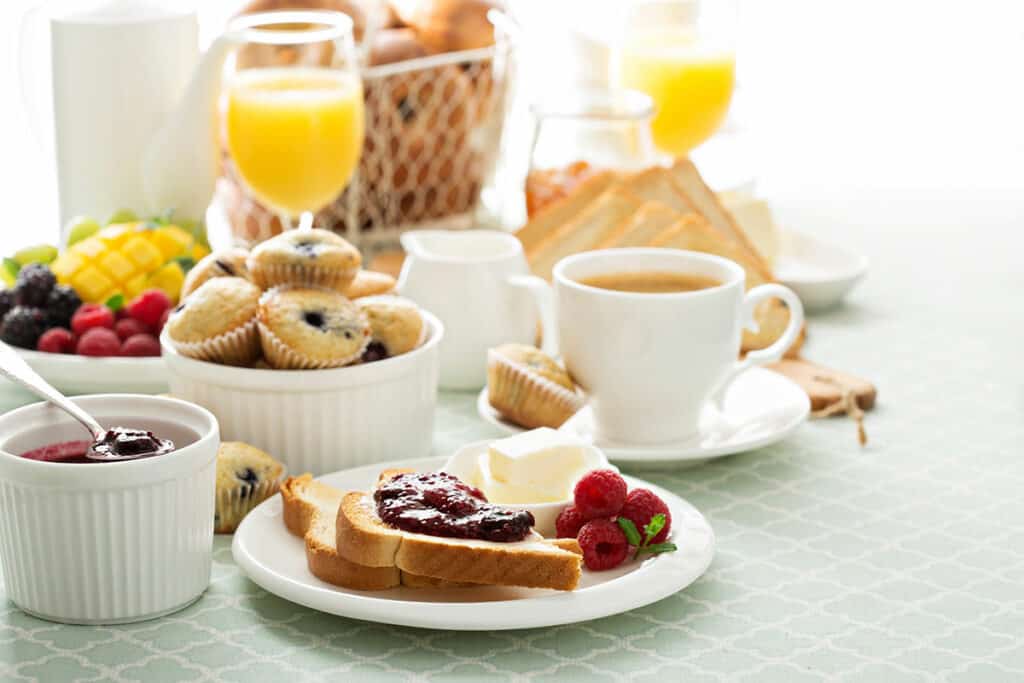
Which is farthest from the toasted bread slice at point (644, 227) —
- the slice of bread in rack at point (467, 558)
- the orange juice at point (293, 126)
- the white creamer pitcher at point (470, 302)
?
the slice of bread in rack at point (467, 558)

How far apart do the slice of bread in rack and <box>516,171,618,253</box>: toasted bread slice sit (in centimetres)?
83

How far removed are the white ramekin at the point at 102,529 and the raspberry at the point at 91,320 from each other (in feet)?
1.41

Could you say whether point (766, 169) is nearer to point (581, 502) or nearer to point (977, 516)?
point (977, 516)

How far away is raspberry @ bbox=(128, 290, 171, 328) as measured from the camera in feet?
4.85

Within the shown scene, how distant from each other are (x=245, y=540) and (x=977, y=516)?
25.5 inches

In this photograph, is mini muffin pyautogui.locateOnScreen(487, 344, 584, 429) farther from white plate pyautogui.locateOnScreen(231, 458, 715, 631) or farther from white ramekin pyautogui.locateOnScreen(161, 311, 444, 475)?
white plate pyautogui.locateOnScreen(231, 458, 715, 631)

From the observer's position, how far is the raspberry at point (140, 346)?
1.46 metres

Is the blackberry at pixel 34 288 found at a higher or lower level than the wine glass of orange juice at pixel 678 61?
lower

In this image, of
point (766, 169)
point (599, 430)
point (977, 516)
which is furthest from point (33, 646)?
point (766, 169)

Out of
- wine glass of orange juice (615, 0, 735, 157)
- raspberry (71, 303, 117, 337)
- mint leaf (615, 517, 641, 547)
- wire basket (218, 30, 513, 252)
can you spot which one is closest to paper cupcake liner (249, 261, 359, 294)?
raspberry (71, 303, 117, 337)

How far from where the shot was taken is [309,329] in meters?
1.23

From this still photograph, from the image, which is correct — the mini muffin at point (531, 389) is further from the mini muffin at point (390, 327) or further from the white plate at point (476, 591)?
the white plate at point (476, 591)

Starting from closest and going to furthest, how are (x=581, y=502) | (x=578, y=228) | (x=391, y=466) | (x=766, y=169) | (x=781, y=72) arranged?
1. (x=581, y=502)
2. (x=391, y=466)
3. (x=578, y=228)
4. (x=766, y=169)
5. (x=781, y=72)

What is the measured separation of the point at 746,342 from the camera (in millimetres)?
1632
